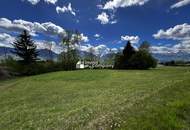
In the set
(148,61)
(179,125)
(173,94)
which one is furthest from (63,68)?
(179,125)

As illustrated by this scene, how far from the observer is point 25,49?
222ft

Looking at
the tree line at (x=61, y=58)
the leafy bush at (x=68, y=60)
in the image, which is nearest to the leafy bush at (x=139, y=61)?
the tree line at (x=61, y=58)

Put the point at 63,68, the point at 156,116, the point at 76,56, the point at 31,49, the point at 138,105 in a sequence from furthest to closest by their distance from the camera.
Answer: the point at 76,56
the point at 63,68
the point at 31,49
the point at 138,105
the point at 156,116

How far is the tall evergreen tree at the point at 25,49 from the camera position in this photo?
67.3m

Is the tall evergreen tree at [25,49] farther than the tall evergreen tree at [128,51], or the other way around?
the tall evergreen tree at [128,51]

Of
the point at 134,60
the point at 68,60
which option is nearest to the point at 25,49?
the point at 68,60

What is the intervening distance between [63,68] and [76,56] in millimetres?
13457

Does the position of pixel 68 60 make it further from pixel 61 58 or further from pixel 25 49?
pixel 25 49

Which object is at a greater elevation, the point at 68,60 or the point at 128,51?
the point at 128,51

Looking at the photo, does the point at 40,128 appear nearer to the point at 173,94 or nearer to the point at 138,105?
the point at 138,105

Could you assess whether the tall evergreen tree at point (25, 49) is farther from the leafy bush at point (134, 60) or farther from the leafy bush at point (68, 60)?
the leafy bush at point (134, 60)

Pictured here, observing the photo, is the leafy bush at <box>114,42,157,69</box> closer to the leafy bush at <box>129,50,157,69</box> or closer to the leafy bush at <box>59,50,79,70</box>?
the leafy bush at <box>129,50,157,69</box>

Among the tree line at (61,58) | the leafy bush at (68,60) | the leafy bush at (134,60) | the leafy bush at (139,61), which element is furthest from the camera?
the leafy bush at (68,60)

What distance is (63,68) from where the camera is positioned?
7450 cm
